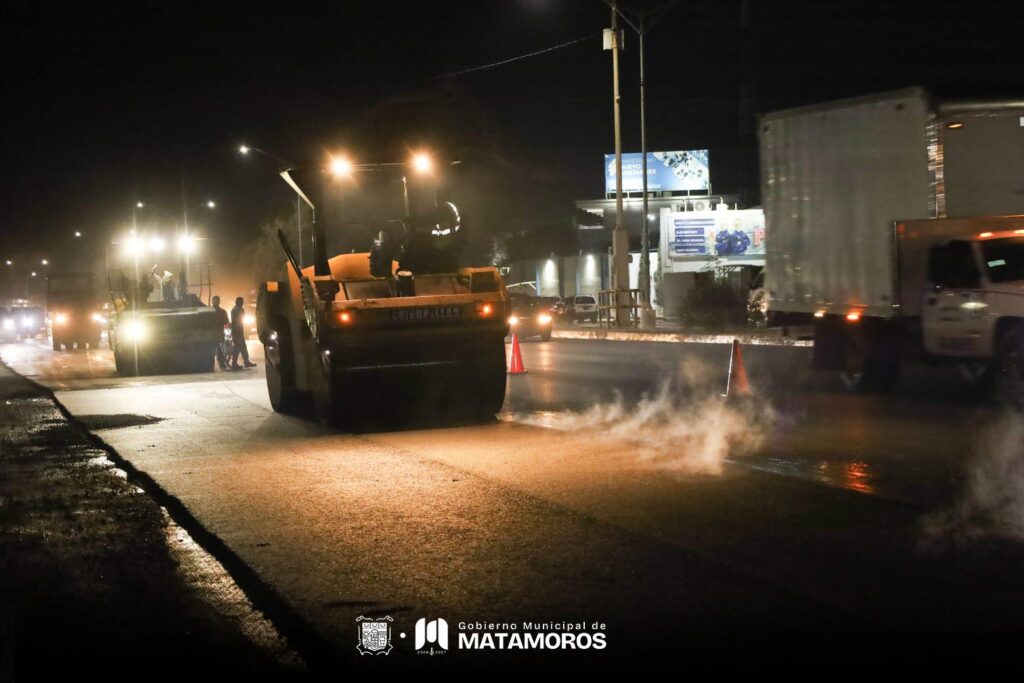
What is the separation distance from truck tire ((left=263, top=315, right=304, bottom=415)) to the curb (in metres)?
14.8

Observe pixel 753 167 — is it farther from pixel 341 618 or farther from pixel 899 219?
pixel 341 618

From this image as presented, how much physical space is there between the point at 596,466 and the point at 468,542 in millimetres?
3188

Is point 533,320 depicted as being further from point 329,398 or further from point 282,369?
point 329,398

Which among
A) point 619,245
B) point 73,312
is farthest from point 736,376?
point 73,312

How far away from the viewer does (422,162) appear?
1447 cm

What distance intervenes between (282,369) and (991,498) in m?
9.70

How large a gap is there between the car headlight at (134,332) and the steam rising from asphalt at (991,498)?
62.8 ft

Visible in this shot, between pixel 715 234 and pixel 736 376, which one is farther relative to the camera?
pixel 715 234

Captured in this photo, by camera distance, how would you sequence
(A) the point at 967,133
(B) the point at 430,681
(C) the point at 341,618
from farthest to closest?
(A) the point at 967,133
(C) the point at 341,618
(B) the point at 430,681

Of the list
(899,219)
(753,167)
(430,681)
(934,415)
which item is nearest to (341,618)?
(430,681)

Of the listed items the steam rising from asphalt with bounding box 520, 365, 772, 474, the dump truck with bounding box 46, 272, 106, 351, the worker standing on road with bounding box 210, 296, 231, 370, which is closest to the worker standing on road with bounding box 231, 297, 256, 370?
the worker standing on road with bounding box 210, 296, 231, 370

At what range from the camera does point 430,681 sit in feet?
16.4

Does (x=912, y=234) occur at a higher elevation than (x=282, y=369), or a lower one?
higher

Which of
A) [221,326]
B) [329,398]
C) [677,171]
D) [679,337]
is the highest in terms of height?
[677,171]
